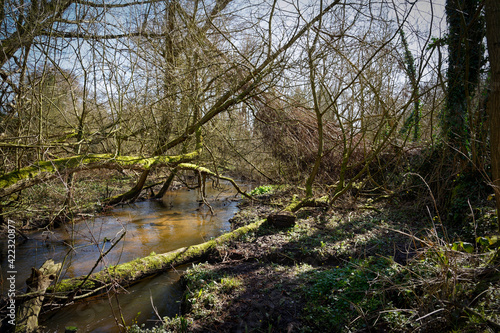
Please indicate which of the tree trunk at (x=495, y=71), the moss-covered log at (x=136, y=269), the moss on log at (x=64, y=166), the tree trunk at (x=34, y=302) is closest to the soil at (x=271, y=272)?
the moss-covered log at (x=136, y=269)

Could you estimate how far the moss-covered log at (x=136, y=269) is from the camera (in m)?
4.07

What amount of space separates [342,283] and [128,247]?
4.97 meters

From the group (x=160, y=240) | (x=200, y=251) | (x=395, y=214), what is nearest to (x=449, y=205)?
(x=395, y=214)

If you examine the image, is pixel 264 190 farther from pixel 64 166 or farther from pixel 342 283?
pixel 342 283

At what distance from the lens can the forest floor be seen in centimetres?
249

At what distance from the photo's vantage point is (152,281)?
4965 millimetres

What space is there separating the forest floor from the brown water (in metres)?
0.65

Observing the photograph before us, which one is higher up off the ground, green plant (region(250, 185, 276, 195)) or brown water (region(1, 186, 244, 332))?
green plant (region(250, 185, 276, 195))

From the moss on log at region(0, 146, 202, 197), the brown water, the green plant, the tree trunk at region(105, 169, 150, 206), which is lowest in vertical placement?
the brown water

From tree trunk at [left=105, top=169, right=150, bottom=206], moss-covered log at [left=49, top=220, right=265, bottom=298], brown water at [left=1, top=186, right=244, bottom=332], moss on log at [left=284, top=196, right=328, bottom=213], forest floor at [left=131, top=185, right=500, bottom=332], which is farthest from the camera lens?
tree trunk at [left=105, top=169, right=150, bottom=206]

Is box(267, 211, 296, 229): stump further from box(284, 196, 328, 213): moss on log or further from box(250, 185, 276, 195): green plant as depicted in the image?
box(250, 185, 276, 195): green plant

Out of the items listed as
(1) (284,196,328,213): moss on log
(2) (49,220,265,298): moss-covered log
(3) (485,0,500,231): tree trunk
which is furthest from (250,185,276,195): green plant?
(3) (485,0,500,231): tree trunk

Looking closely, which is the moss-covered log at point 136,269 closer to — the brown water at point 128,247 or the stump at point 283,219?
the brown water at point 128,247

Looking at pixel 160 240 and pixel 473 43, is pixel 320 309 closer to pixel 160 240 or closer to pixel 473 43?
pixel 160 240
